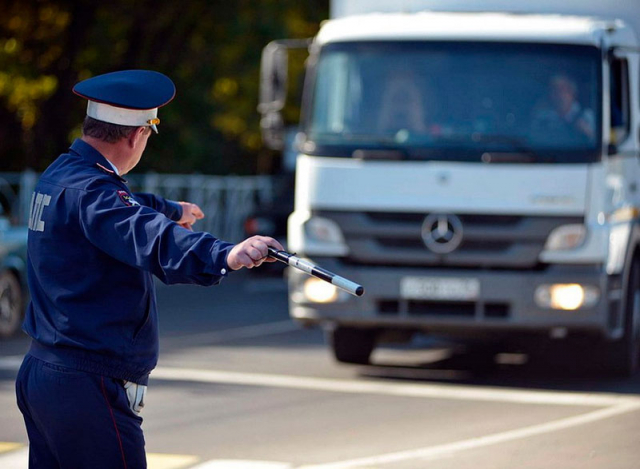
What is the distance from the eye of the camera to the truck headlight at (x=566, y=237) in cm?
1117

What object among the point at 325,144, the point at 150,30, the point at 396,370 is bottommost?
the point at 396,370

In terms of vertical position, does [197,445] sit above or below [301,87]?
below

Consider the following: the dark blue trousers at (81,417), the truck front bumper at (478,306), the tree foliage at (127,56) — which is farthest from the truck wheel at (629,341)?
the tree foliage at (127,56)

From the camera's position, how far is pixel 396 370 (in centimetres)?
1257

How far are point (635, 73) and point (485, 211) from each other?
1.85 m

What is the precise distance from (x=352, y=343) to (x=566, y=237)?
7.28 ft

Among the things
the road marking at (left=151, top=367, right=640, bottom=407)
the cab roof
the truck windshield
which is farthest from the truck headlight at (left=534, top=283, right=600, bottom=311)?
the cab roof

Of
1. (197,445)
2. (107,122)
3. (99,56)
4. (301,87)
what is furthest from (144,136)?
(99,56)

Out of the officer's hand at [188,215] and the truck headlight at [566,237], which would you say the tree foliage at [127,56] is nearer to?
the truck headlight at [566,237]

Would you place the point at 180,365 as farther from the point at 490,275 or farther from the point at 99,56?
the point at 99,56

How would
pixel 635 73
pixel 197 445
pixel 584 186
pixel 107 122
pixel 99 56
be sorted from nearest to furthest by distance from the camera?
pixel 107 122
pixel 197 445
pixel 584 186
pixel 635 73
pixel 99 56

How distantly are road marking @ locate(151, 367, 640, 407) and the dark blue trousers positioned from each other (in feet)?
20.5

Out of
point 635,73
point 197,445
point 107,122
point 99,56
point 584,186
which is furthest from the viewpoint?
point 99,56

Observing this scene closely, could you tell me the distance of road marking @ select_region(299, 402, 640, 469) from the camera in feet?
26.4
